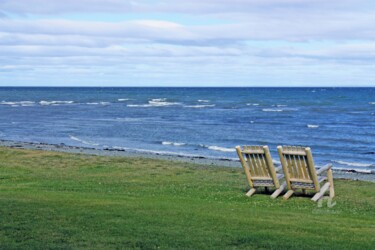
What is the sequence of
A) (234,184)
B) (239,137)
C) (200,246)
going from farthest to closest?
1. (239,137)
2. (234,184)
3. (200,246)

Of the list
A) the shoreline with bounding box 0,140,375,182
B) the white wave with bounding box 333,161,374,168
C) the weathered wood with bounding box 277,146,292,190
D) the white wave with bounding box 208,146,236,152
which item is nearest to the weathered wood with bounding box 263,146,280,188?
the weathered wood with bounding box 277,146,292,190

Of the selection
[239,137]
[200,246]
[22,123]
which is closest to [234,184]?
[200,246]

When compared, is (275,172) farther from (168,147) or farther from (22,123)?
(22,123)

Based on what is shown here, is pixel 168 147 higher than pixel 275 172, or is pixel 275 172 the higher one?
pixel 275 172

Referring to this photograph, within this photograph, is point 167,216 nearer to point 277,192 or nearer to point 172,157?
point 277,192

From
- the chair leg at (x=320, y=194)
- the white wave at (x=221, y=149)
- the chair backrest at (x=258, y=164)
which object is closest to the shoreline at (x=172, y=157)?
the white wave at (x=221, y=149)

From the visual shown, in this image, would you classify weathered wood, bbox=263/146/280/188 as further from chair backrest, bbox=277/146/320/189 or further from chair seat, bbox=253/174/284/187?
chair backrest, bbox=277/146/320/189

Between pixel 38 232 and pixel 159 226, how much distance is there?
74.8 inches

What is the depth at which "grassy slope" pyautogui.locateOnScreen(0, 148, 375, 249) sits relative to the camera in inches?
396

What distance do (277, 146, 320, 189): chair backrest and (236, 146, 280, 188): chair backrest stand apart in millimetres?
403

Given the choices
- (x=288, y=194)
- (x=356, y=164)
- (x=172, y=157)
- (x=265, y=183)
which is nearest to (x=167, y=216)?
(x=288, y=194)

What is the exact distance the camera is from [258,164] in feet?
53.8

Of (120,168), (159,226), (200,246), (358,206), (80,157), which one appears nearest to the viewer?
(200,246)

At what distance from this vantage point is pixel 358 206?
15297 mm
